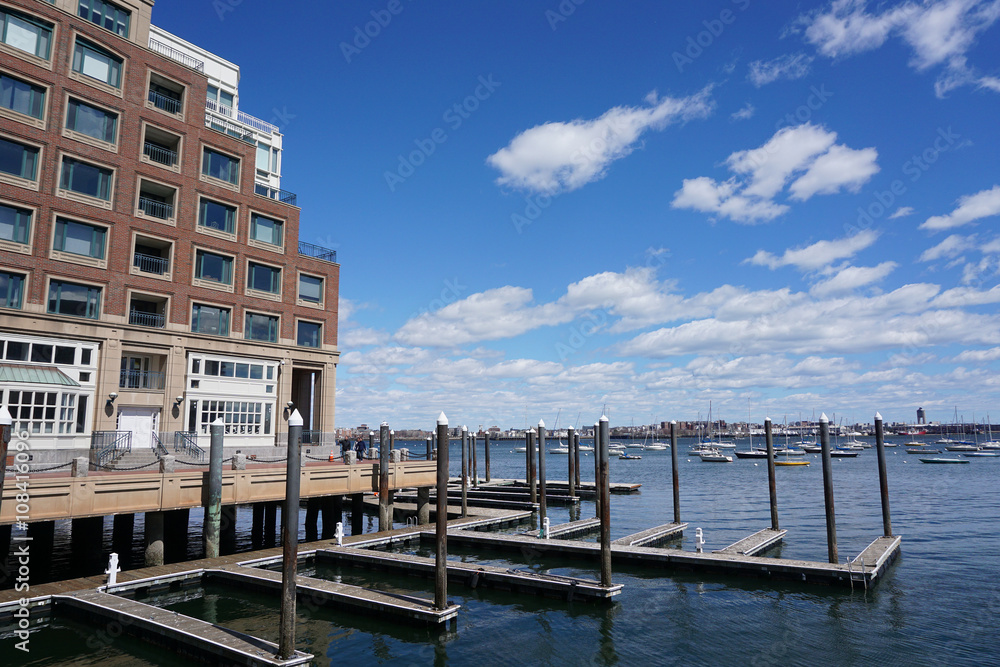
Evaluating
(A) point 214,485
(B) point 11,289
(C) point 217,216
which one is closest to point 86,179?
(B) point 11,289

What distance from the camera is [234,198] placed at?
1531 inches

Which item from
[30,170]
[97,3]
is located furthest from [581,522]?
[97,3]

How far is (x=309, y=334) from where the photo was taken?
140 ft

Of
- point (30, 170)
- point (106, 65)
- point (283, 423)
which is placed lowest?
point (283, 423)

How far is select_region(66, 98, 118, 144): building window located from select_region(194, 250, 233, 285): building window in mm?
7380

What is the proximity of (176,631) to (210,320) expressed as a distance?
23954 millimetres

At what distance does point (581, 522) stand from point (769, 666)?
68.3 feet

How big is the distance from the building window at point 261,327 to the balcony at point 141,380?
5638 mm

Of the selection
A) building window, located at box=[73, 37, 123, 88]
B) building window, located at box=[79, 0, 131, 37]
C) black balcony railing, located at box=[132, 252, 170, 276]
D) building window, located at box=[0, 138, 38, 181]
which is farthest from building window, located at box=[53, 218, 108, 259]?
building window, located at box=[79, 0, 131, 37]

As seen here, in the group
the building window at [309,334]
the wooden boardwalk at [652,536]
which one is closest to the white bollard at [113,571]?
the wooden boardwalk at [652,536]

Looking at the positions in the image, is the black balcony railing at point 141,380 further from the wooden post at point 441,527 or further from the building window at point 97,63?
the wooden post at point 441,527

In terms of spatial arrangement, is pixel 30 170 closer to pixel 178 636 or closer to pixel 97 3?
pixel 97 3

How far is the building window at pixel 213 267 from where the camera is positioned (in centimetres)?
3691

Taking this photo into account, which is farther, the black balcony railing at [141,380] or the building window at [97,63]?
the black balcony railing at [141,380]
